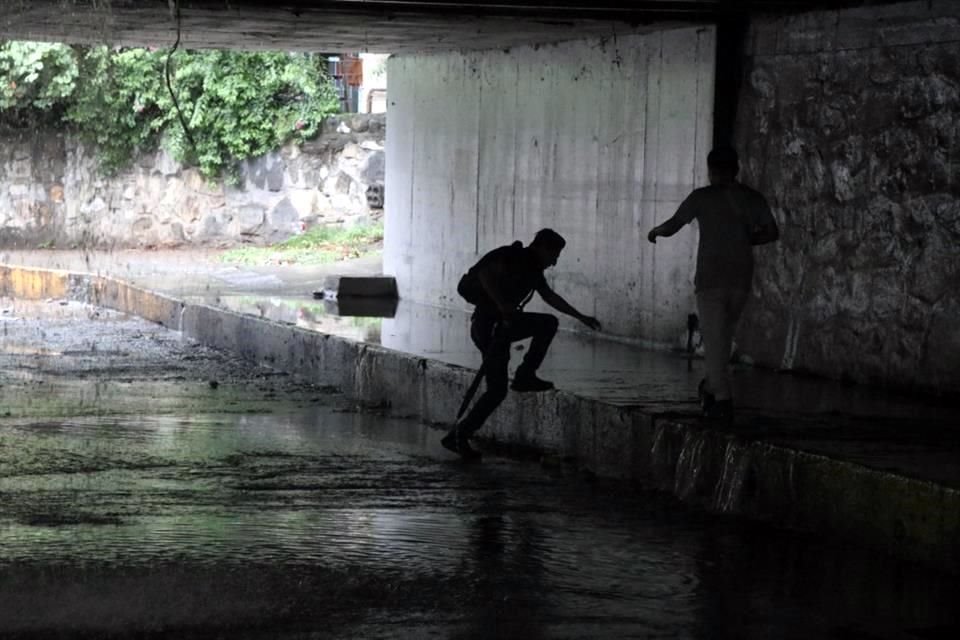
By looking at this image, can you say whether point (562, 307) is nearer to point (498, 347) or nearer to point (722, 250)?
point (498, 347)

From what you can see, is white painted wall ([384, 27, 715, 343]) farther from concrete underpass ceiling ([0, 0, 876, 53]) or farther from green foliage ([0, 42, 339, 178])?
green foliage ([0, 42, 339, 178])

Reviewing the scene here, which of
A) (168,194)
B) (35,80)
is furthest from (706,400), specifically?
(35,80)

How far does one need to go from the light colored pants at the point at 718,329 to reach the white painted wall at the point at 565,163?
462 cm

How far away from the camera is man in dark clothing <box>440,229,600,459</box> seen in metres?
10.5

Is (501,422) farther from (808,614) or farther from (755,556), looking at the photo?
(808,614)

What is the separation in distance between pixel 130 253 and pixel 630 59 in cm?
1507

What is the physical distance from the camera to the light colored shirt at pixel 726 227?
9883mm

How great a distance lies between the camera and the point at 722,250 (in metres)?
9.90

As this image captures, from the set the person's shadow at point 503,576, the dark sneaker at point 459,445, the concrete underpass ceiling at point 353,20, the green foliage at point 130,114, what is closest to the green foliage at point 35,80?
the green foliage at point 130,114

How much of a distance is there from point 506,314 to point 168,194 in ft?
64.1

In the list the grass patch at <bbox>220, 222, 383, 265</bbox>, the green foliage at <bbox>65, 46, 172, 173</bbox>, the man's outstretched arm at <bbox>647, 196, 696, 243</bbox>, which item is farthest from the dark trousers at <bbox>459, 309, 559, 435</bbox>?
the green foliage at <bbox>65, 46, 172, 173</bbox>

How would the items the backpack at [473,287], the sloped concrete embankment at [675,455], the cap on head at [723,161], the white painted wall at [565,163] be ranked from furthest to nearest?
the white painted wall at [565,163] → the backpack at [473,287] → the cap on head at [723,161] → the sloped concrete embankment at [675,455]

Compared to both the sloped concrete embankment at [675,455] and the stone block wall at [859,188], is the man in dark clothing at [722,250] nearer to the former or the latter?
the sloped concrete embankment at [675,455]

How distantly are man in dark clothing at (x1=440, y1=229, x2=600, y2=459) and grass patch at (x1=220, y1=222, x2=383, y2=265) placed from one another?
15.2 metres
